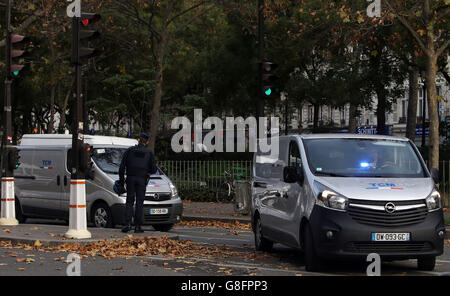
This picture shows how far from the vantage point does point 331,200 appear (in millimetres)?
10328

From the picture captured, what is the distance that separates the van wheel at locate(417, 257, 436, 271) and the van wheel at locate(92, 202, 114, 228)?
26.6 ft

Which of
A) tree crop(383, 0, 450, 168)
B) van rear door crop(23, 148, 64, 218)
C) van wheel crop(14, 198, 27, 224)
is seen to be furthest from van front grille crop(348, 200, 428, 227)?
van wheel crop(14, 198, 27, 224)

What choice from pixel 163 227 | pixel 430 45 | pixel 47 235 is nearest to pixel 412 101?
pixel 430 45

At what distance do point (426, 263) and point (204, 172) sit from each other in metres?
17.5

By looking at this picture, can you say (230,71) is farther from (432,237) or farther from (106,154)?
(432,237)

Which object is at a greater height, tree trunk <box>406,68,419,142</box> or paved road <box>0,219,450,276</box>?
tree trunk <box>406,68,419,142</box>

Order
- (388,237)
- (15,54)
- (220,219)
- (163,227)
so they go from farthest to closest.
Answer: (220,219)
(163,227)
(15,54)
(388,237)

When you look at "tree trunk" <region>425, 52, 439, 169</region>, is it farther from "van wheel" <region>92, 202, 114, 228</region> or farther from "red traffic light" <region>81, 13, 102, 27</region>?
"red traffic light" <region>81, 13, 102, 27</region>

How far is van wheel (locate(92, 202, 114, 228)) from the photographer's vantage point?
57.4ft

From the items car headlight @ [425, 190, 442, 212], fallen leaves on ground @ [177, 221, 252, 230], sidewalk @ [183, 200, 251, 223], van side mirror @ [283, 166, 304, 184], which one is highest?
van side mirror @ [283, 166, 304, 184]

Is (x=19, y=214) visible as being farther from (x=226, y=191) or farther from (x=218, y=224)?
(x=226, y=191)

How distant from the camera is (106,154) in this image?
18.7 metres

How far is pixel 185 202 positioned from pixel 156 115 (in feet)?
13.9
